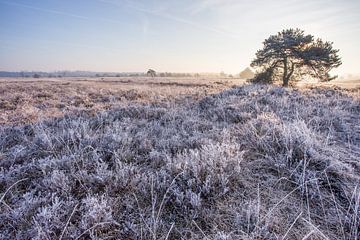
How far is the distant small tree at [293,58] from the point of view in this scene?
2136 centimetres

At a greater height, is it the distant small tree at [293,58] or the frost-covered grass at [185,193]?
the distant small tree at [293,58]

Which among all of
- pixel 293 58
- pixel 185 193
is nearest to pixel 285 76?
pixel 293 58

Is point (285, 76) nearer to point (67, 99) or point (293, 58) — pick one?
point (293, 58)

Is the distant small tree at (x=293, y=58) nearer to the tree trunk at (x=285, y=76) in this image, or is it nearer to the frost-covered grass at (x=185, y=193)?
the tree trunk at (x=285, y=76)

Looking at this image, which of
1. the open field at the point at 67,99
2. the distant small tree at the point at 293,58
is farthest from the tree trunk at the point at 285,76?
the open field at the point at 67,99

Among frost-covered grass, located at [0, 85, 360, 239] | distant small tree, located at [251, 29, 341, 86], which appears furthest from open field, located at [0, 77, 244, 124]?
distant small tree, located at [251, 29, 341, 86]

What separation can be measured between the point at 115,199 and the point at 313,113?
6302mm

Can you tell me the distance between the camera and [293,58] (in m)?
23.1

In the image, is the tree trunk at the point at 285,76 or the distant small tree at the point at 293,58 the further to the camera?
the tree trunk at the point at 285,76

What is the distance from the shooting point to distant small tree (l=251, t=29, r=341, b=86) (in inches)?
841

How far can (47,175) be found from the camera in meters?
2.97

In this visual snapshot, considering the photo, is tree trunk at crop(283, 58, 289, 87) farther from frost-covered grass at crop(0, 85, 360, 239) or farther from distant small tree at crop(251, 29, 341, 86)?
frost-covered grass at crop(0, 85, 360, 239)

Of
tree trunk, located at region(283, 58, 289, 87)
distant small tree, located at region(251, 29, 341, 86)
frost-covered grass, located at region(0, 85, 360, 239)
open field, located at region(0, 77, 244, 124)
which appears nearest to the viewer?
frost-covered grass, located at region(0, 85, 360, 239)

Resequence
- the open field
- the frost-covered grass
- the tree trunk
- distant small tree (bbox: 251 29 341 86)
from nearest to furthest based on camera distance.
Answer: the frost-covered grass
the open field
distant small tree (bbox: 251 29 341 86)
the tree trunk
